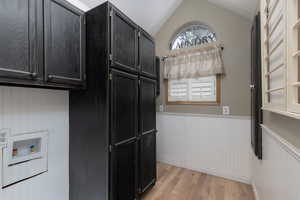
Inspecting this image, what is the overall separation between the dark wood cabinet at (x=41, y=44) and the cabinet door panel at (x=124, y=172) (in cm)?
76

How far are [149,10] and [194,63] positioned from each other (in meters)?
1.21

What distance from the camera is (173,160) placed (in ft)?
9.48

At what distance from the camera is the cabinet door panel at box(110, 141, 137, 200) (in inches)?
54.6

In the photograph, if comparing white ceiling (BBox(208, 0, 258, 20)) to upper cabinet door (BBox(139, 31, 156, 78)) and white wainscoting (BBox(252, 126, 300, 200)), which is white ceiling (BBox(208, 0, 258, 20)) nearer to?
upper cabinet door (BBox(139, 31, 156, 78))

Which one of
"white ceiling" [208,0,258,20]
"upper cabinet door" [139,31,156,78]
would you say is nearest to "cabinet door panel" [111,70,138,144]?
"upper cabinet door" [139,31,156,78]

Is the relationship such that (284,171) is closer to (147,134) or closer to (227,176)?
(147,134)

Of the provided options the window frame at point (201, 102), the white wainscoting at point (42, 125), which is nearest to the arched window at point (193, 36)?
the window frame at point (201, 102)

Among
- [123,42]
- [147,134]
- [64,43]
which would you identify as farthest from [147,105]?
[64,43]

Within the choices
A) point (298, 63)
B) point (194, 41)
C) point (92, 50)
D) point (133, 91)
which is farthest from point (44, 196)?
point (194, 41)

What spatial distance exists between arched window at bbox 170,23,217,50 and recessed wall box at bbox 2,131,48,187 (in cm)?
257

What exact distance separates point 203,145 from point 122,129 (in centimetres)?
171

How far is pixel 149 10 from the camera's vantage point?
8.57 feet

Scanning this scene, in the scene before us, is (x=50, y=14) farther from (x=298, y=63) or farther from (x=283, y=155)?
(x=283, y=155)

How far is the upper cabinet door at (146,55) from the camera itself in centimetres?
185
